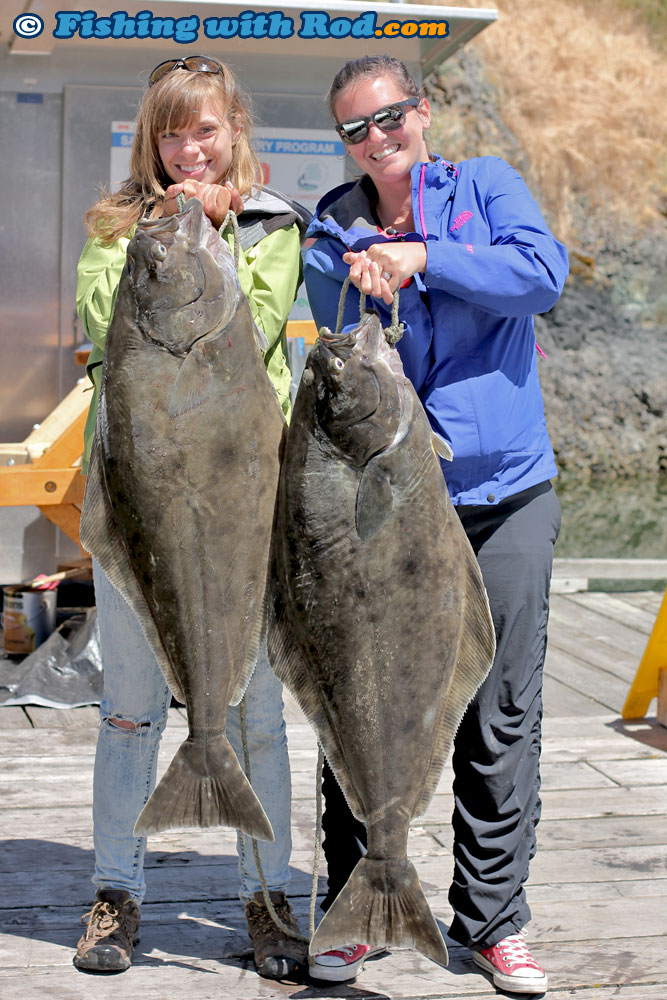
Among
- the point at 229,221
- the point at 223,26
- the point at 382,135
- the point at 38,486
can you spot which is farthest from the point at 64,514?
the point at 382,135

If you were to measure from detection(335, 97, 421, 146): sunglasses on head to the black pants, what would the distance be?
0.96 metres

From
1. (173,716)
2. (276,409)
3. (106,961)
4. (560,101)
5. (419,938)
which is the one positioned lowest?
(173,716)

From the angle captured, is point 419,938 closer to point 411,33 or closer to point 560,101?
point 411,33

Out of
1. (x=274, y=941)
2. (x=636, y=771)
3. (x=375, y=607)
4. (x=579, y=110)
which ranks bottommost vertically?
(x=636, y=771)

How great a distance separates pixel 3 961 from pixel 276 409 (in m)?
1.76

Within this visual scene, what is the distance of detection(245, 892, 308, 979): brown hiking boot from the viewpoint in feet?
10.3

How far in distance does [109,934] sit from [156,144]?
6.86 feet

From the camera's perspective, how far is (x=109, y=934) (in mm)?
3160

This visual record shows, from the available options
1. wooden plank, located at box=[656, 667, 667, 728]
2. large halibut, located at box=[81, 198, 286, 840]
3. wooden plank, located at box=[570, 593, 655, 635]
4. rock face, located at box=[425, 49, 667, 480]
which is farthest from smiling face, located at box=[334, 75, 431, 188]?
rock face, located at box=[425, 49, 667, 480]

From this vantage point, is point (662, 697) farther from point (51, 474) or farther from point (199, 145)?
point (199, 145)

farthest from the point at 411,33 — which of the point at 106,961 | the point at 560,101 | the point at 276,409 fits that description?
the point at 560,101

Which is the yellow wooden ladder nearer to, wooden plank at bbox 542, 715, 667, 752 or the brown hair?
wooden plank at bbox 542, 715, 667, 752

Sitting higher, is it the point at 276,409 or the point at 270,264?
the point at 270,264

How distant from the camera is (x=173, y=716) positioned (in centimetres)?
543
